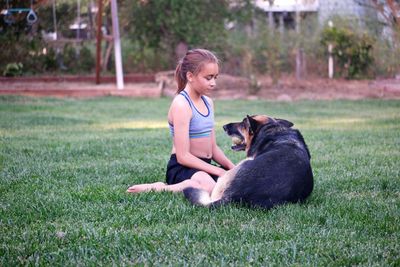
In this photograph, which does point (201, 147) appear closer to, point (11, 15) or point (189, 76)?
point (189, 76)

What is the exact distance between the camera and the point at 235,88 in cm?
1856

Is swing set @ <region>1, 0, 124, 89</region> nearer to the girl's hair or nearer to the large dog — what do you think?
the girl's hair

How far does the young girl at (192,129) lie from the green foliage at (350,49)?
44.8ft

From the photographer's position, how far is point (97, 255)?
3518 millimetres

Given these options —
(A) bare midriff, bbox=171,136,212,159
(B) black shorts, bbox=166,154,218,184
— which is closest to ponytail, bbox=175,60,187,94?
(A) bare midriff, bbox=171,136,212,159

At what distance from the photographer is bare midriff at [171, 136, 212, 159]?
219 inches

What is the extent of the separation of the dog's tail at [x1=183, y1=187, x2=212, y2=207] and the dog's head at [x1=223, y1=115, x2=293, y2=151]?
0.72 meters

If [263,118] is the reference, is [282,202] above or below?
below

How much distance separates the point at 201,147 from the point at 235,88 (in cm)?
1307

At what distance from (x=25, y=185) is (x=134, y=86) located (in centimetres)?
1363

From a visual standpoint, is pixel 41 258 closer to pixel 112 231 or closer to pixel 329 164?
pixel 112 231

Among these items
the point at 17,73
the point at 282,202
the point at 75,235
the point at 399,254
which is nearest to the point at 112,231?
the point at 75,235

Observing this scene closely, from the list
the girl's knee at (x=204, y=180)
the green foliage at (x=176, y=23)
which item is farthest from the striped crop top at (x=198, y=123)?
the green foliage at (x=176, y=23)

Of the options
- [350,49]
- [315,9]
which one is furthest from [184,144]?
[315,9]
